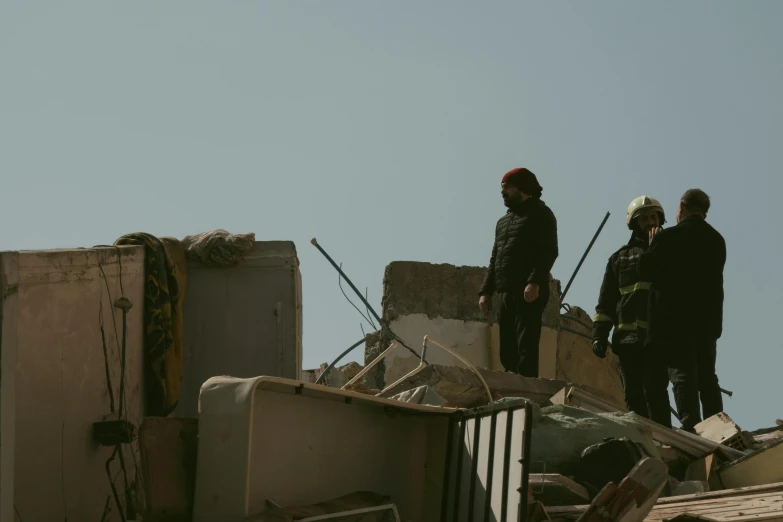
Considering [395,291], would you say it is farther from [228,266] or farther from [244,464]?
[244,464]

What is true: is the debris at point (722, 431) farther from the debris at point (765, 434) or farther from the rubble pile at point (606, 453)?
the debris at point (765, 434)

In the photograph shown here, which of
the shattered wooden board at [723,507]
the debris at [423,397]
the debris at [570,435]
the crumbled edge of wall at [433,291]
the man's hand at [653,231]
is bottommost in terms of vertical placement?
the shattered wooden board at [723,507]

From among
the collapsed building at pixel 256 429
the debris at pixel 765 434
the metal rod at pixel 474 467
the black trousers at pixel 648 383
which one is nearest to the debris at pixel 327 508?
the collapsed building at pixel 256 429

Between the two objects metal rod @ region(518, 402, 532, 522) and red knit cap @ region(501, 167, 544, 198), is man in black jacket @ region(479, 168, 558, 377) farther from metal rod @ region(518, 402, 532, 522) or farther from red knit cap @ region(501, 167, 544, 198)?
metal rod @ region(518, 402, 532, 522)

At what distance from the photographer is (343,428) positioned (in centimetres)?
613

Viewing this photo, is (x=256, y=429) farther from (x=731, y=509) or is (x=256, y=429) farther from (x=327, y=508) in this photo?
(x=731, y=509)

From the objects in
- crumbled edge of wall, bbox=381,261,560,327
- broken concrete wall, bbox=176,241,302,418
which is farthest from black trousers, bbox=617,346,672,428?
crumbled edge of wall, bbox=381,261,560,327

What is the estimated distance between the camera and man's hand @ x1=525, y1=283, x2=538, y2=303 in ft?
31.4

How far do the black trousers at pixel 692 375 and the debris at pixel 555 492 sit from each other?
2.59m

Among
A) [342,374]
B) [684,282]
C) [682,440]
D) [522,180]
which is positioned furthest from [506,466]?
[342,374]

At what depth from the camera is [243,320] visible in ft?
29.4

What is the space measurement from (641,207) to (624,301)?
0.65 meters

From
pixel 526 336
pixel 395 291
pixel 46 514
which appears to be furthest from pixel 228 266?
pixel 395 291

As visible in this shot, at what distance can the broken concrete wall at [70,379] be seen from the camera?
20.2ft
